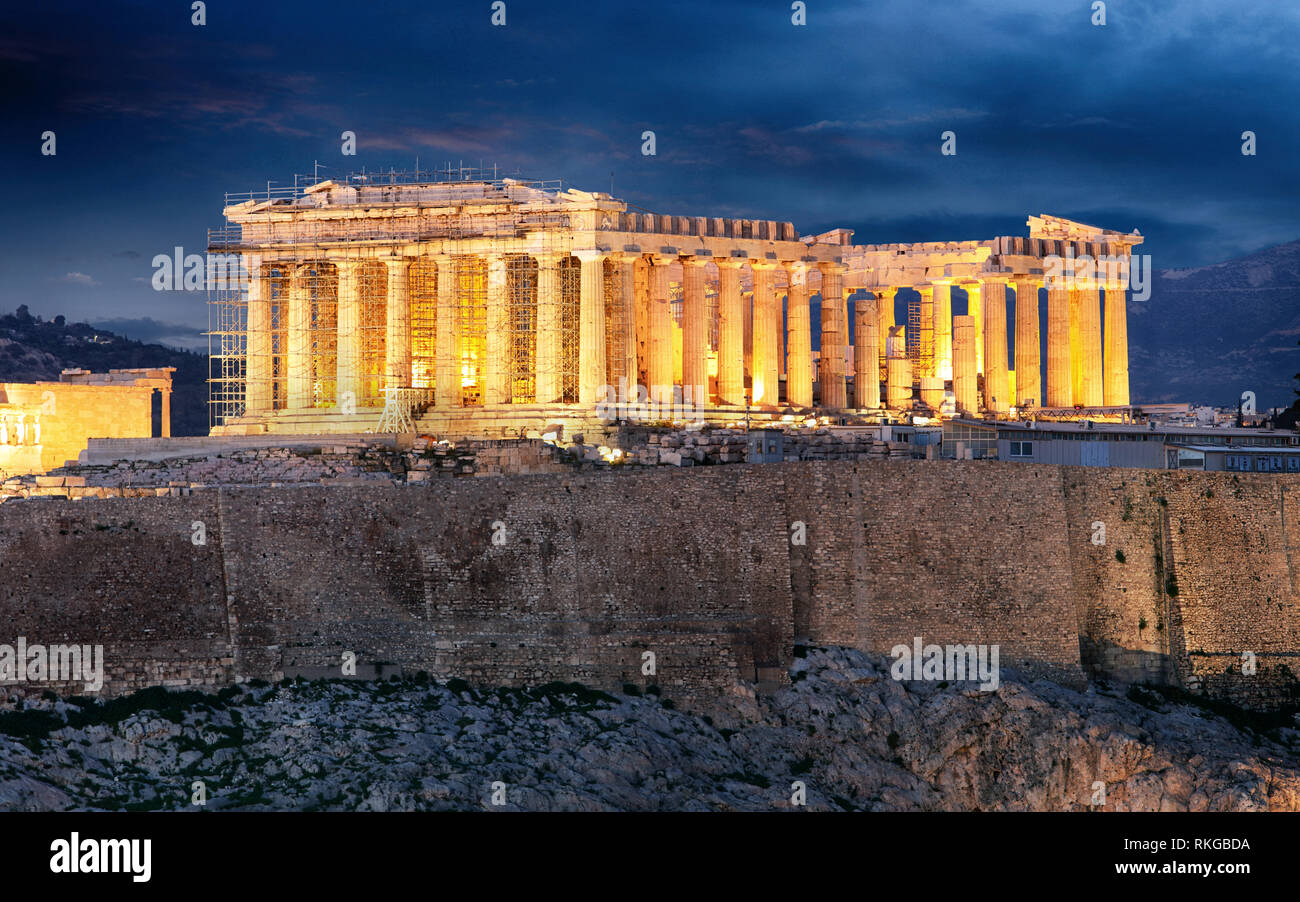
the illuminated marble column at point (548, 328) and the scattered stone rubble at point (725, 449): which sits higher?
the illuminated marble column at point (548, 328)

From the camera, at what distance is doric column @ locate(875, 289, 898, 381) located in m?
82.8

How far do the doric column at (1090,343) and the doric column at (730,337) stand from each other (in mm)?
17337

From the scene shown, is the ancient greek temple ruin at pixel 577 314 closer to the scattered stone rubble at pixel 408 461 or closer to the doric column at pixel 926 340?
the doric column at pixel 926 340

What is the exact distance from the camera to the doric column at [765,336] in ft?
252

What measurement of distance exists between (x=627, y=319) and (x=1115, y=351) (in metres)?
25.4

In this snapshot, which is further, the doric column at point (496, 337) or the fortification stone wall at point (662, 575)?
the doric column at point (496, 337)

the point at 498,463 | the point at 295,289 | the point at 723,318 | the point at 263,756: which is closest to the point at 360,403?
the point at 295,289

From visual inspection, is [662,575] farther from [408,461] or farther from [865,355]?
[865,355]

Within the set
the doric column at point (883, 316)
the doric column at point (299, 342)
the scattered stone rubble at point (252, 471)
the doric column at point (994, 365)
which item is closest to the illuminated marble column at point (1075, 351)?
the doric column at point (994, 365)

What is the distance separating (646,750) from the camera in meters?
44.8

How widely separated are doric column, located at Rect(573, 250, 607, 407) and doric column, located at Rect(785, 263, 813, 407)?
10.1m

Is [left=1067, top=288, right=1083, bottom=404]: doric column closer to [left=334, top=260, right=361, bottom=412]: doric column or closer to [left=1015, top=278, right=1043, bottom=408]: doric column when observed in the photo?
[left=1015, top=278, right=1043, bottom=408]: doric column

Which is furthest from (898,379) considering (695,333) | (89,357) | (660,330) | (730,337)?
(89,357)

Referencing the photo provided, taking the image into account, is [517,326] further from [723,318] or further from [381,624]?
[381,624]
